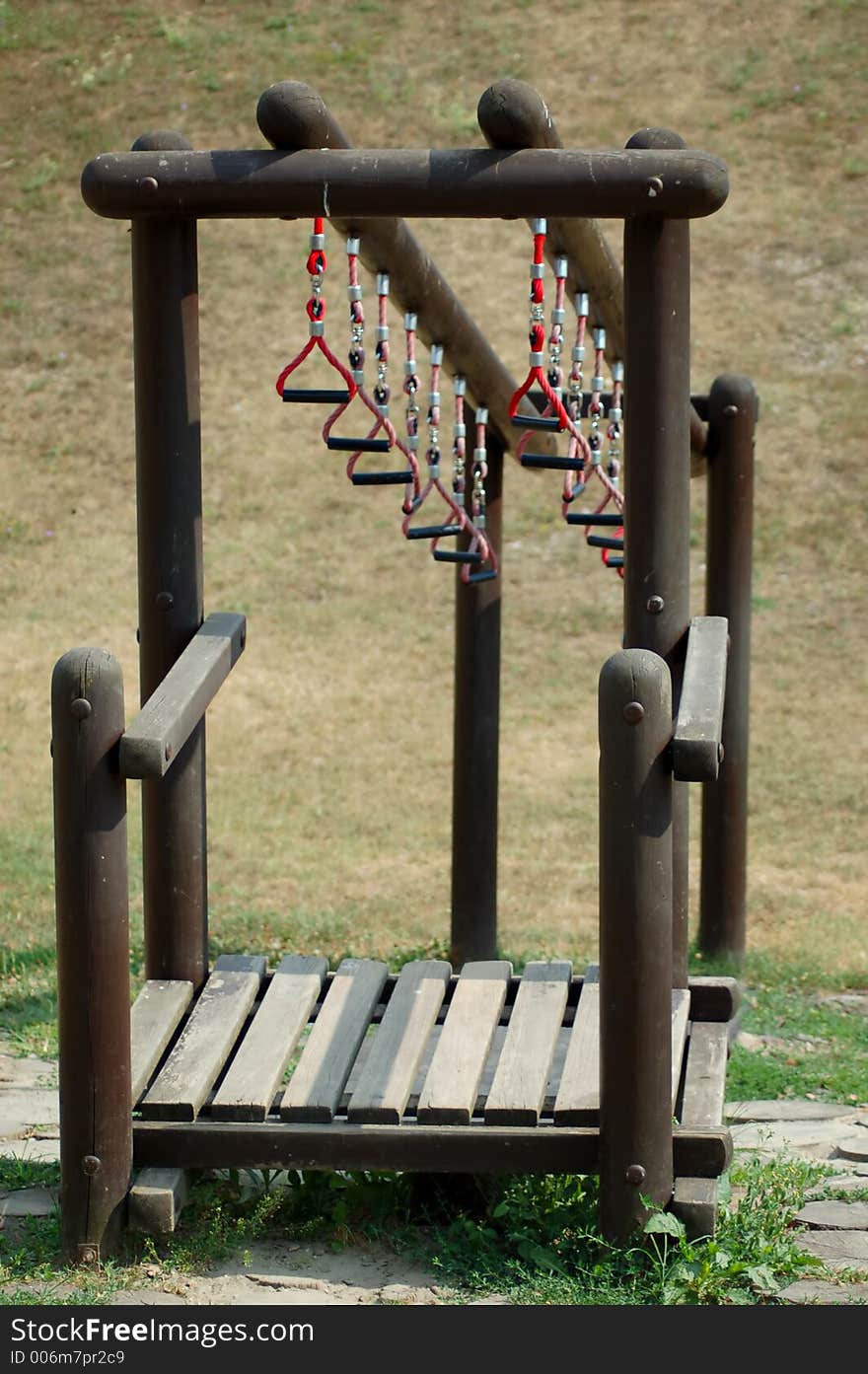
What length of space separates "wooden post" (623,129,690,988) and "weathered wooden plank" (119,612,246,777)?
919 mm

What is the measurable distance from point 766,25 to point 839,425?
7476 millimetres

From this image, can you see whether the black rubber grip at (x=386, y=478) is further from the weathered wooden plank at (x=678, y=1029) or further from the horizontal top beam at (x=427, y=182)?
the weathered wooden plank at (x=678, y=1029)

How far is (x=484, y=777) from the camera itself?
6164 mm

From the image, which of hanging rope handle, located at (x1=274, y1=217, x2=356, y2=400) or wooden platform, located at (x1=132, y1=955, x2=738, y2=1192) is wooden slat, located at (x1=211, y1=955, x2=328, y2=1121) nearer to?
wooden platform, located at (x1=132, y1=955, x2=738, y2=1192)

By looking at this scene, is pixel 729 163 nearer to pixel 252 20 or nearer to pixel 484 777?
pixel 252 20

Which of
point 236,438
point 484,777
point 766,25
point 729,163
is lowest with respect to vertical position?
point 484,777

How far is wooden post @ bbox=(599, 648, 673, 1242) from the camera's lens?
131 inches

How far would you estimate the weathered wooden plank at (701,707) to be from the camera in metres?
3.32

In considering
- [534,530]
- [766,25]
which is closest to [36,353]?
[534,530]

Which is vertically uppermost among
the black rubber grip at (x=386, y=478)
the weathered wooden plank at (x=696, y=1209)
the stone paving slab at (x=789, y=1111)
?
the black rubber grip at (x=386, y=478)

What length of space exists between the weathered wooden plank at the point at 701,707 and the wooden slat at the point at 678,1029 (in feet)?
2.51

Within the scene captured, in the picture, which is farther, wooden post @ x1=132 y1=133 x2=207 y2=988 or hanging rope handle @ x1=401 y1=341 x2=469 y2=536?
hanging rope handle @ x1=401 y1=341 x2=469 y2=536

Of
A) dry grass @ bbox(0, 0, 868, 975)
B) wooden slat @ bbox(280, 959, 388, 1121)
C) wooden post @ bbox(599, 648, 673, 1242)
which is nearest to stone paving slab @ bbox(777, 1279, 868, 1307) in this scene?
wooden post @ bbox(599, 648, 673, 1242)

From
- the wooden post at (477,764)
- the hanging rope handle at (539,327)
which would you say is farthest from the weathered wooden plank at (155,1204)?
the wooden post at (477,764)
